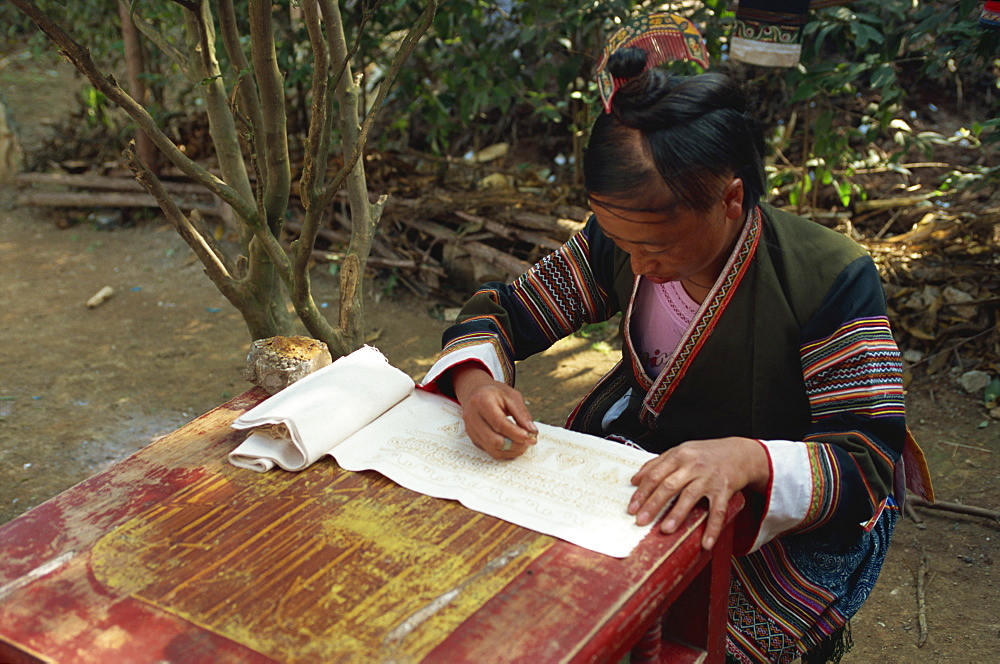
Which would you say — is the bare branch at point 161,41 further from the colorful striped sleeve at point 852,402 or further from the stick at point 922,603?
the stick at point 922,603

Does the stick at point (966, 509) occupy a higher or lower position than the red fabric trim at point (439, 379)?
lower

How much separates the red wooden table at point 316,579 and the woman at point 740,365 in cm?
13

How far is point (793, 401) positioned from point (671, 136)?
23.4 inches

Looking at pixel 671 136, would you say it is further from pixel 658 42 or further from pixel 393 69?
pixel 393 69

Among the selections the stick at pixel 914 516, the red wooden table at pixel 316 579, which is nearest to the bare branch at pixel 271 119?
the red wooden table at pixel 316 579

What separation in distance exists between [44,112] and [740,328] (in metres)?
8.27

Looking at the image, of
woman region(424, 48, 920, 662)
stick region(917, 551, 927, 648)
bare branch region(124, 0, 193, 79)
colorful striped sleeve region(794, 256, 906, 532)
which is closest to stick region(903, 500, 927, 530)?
stick region(917, 551, 927, 648)

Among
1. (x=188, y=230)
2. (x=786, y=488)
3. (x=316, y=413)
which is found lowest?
(x=786, y=488)

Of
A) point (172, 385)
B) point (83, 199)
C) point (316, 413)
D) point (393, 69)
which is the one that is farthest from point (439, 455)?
point (83, 199)

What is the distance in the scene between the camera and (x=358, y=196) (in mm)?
2477

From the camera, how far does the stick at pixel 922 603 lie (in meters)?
2.31

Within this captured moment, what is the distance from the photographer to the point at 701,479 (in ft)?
4.30

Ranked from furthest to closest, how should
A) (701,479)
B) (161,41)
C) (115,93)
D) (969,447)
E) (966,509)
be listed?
(969,447) → (966,509) → (161,41) → (115,93) → (701,479)

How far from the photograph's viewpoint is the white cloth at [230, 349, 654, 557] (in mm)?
1341
